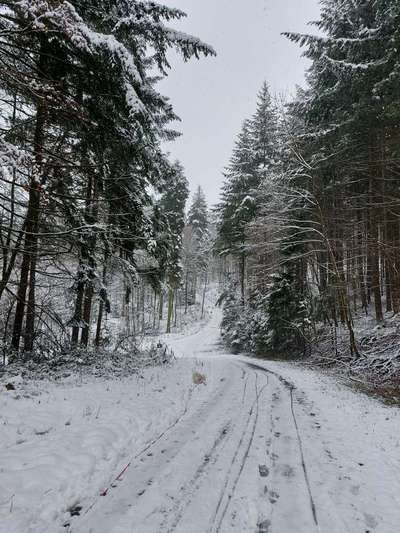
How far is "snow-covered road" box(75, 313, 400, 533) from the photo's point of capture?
2721 millimetres

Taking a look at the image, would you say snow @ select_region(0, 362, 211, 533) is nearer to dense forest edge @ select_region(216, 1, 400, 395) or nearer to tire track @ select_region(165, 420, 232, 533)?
tire track @ select_region(165, 420, 232, 533)

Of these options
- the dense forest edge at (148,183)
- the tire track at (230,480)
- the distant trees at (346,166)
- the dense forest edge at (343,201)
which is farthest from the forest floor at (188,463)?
the distant trees at (346,166)

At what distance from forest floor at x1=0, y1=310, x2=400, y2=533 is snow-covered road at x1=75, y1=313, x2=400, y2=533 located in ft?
0.05

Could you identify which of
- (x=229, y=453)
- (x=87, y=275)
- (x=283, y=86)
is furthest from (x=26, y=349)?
(x=283, y=86)

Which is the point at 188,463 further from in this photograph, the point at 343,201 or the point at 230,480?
the point at 343,201

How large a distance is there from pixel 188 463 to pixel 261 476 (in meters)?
0.90

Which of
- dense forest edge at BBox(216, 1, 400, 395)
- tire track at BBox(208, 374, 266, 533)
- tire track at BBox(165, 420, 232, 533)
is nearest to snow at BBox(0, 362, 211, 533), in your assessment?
tire track at BBox(165, 420, 232, 533)

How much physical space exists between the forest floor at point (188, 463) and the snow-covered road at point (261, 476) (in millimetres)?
15

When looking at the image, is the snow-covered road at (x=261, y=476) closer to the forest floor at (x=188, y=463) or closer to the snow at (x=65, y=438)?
the forest floor at (x=188, y=463)

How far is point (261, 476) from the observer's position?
3488mm

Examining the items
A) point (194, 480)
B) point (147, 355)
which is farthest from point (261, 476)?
point (147, 355)

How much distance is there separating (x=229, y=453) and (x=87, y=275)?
593 centimetres

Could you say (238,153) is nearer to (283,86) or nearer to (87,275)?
(283,86)

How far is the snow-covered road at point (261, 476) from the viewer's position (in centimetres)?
272
